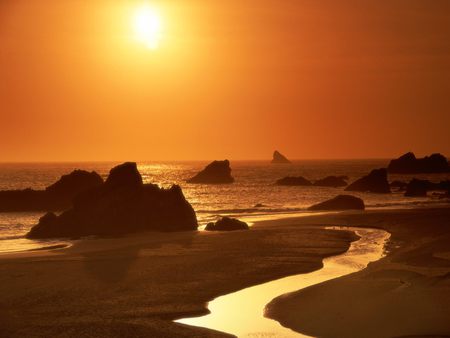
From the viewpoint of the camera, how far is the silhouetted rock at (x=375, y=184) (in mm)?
118812

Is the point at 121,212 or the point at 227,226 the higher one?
the point at 121,212

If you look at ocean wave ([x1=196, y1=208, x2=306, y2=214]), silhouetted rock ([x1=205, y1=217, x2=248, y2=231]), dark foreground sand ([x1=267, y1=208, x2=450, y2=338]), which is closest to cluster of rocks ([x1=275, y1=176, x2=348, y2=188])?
ocean wave ([x1=196, y1=208, x2=306, y2=214])

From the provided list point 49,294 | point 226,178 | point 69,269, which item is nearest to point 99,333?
point 49,294

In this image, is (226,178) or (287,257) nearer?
(287,257)

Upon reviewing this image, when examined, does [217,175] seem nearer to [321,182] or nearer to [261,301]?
[321,182]

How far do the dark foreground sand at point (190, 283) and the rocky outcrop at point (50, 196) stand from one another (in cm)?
4533

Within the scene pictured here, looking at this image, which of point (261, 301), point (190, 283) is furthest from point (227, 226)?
point (261, 301)

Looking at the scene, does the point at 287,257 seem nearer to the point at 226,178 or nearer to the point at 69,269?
the point at 69,269

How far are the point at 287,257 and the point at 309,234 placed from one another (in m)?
12.2

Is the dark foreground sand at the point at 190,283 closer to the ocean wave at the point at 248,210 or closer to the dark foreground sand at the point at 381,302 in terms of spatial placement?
the dark foreground sand at the point at 381,302

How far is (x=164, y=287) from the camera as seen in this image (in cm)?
2600

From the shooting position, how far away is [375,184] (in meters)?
122

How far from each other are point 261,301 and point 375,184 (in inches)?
4009

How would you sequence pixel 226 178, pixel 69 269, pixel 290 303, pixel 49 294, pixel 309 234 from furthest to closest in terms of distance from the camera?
1. pixel 226 178
2. pixel 309 234
3. pixel 69 269
4. pixel 49 294
5. pixel 290 303
